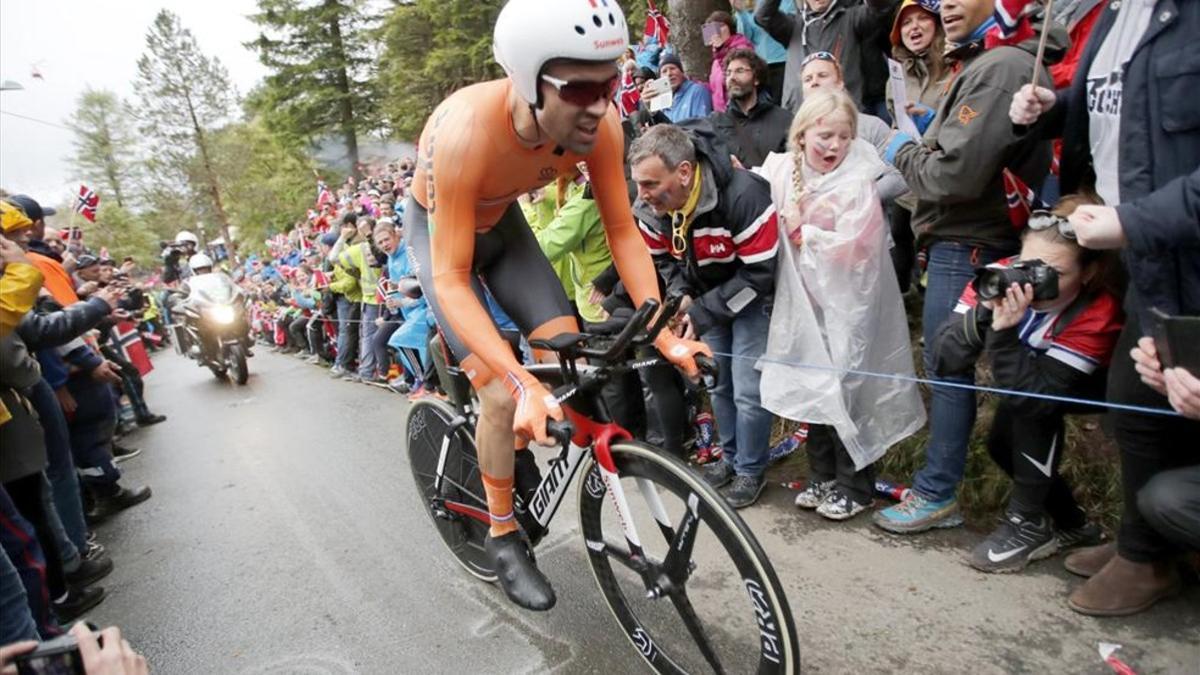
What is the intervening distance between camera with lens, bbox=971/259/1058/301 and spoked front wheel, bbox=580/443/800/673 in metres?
1.20

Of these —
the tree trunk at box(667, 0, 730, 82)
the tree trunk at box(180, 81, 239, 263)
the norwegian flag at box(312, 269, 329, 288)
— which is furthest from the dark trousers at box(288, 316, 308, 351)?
the tree trunk at box(180, 81, 239, 263)

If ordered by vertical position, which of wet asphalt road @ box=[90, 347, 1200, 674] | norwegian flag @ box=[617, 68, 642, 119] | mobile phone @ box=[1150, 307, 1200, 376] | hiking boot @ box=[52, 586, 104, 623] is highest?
norwegian flag @ box=[617, 68, 642, 119]

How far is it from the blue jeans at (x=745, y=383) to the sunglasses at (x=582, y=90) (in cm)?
160

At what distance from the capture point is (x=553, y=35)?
70.7 inches

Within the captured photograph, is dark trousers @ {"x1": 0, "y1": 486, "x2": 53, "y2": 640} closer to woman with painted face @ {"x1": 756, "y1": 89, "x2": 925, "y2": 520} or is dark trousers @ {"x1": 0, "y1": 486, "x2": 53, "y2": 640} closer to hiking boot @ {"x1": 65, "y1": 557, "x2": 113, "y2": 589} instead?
hiking boot @ {"x1": 65, "y1": 557, "x2": 113, "y2": 589}

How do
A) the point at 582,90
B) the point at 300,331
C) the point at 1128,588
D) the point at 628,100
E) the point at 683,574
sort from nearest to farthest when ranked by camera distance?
the point at 582,90 < the point at 683,574 < the point at 1128,588 < the point at 628,100 < the point at 300,331

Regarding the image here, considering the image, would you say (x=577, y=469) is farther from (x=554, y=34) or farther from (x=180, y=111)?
(x=180, y=111)

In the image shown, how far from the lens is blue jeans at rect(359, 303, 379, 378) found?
8.24 metres

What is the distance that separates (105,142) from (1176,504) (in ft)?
173

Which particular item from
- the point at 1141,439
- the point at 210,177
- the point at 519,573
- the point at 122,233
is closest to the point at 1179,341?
the point at 1141,439

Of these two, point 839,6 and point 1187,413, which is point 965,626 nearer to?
point 1187,413

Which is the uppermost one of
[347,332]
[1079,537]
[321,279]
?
[321,279]

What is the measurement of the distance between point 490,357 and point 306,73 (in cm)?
3041

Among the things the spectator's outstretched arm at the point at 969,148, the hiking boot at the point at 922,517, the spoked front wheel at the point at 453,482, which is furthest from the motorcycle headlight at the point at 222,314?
the spectator's outstretched arm at the point at 969,148
